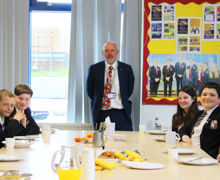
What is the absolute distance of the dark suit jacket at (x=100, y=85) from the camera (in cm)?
521

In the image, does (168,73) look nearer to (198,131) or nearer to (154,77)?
(154,77)

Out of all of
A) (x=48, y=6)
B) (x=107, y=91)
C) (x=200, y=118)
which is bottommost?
(x=200, y=118)

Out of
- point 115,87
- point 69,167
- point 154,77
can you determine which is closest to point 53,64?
point 115,87

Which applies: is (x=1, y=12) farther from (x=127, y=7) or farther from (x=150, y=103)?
(x=150, y=103)

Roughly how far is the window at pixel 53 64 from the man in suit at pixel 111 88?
777 mm

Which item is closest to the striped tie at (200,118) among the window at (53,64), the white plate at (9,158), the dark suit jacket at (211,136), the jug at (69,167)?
the dark suit jacket at (211,136)

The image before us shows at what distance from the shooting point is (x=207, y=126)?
11.6 ft

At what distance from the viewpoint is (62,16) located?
598 cm

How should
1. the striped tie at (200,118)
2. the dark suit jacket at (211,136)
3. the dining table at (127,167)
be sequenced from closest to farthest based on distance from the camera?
the dining table at (127,167) < the dark suit jacket at (211,136) < the striped tie at (200,118)

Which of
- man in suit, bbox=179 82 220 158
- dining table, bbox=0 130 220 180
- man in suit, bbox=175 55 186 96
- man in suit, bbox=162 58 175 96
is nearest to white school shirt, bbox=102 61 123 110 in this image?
man in suit, bbox=162 58 175 96

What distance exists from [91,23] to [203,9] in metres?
1.60

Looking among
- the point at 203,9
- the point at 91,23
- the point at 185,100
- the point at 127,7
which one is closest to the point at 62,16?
the point at 91,23

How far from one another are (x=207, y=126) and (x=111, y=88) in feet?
6.47

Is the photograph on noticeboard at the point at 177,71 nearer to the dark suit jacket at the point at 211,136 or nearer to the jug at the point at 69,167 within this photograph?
the dark suit jacket at the point at 211,136
